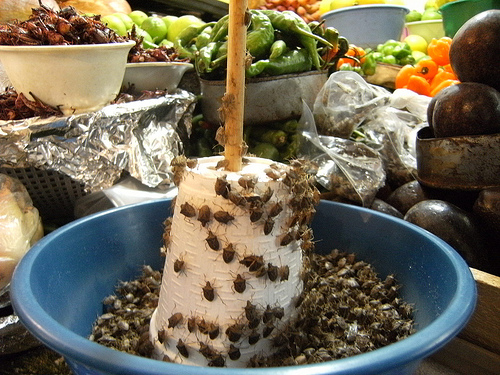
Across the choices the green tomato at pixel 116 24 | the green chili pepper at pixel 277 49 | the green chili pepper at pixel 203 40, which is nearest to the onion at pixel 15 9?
the green tomato at pixel 116 24

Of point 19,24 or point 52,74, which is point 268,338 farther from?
point 19,24

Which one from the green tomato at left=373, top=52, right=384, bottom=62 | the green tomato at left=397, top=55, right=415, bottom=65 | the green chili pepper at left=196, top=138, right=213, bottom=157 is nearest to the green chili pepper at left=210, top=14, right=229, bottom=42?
the green chili pepper at left=196, top=138, right=213, bottom=157

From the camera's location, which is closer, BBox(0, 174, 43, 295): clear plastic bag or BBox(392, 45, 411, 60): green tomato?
BBox(0, 174, 43, 295): clear plastic bag

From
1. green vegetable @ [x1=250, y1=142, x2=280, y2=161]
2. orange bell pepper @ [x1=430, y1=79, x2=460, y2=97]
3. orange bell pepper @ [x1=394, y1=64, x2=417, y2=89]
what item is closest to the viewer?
green vegetable @ [x1=250, y1=142, x2=280, y2=161]

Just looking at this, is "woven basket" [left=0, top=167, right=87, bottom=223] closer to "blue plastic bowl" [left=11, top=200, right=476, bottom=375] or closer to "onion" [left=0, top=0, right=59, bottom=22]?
"blue plastic bowl" [left=11, top=200, right=476, bottom=375]

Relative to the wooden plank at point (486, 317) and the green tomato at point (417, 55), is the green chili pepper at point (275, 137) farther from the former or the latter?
the green tomato at point (417, 55)

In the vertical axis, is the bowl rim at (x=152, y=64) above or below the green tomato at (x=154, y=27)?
below

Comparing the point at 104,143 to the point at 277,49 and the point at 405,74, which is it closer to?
the point at 277,49
